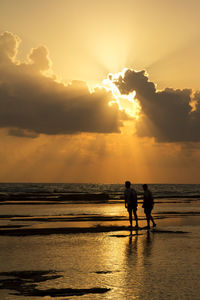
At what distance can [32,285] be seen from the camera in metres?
9.57

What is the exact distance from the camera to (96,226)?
23.4m

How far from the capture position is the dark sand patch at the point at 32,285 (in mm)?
8797

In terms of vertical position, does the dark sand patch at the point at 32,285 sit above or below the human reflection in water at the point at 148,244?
below

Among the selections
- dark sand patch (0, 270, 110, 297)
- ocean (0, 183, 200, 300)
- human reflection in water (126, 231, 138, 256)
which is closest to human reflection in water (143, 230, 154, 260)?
ocean (0, 183, 200, 300)

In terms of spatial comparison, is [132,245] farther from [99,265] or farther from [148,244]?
[99,265]

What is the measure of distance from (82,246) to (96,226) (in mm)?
7935

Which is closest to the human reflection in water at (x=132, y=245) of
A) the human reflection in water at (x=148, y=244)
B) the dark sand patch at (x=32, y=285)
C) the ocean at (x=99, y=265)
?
the ocean at (x=99, y=265)

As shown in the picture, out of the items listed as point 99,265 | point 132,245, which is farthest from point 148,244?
point 99,265

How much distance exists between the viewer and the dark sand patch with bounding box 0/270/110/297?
8.80 meters

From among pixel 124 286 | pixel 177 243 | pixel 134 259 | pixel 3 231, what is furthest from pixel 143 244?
pixel 3 231

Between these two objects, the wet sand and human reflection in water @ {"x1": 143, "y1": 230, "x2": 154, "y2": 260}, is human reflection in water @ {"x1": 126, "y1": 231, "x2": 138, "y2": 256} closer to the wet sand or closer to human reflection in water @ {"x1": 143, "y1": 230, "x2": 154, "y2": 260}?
the wet sand

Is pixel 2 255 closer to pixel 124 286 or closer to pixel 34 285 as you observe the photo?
pixel 34 285

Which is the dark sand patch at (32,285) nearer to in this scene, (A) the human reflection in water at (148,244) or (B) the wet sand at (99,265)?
(B) the wet sand at (99,265)

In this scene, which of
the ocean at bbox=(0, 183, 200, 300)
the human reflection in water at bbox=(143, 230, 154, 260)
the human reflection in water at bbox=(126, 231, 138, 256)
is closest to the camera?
the ocean at bbox=(0, 183, 200, 300)
